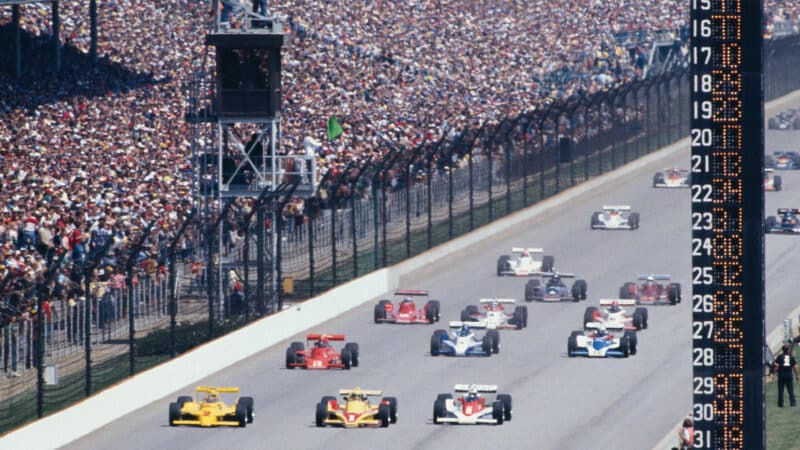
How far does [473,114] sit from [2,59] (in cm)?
1611

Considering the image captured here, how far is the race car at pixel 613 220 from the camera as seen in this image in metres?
64.1

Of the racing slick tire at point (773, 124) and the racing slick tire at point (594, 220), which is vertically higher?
the racing slick tire at point (773, 124)

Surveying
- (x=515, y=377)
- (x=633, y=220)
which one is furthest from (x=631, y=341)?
(x=633, y=220)

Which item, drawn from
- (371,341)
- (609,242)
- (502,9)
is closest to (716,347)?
(371,341)

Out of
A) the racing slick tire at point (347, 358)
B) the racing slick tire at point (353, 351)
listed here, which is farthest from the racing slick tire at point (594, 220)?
the racing slick tire at point (347, 358)

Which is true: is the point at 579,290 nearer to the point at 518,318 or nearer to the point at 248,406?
the point at 518,318

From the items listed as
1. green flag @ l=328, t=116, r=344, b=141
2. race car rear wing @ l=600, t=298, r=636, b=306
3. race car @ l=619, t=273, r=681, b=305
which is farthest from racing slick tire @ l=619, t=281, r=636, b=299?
green flag @ l=328, t=116, r=344, b=141

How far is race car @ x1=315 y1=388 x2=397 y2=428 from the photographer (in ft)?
132

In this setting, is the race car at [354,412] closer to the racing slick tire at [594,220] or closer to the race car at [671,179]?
the racing slick tire at [594,220]

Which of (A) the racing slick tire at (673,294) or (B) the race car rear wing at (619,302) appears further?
(A) the racing slick tire at (673,294)

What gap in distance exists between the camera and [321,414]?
40250 millimetres

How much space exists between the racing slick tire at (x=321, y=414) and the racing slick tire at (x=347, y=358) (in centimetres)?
534

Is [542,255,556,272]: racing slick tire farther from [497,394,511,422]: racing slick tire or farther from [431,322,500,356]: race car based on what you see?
[497,394,511,422]: racing slick tire

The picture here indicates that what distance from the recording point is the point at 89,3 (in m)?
74.4
